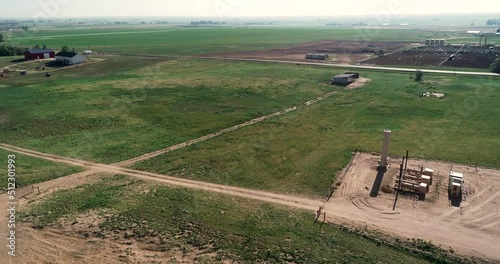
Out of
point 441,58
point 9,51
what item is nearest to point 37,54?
point 9,51

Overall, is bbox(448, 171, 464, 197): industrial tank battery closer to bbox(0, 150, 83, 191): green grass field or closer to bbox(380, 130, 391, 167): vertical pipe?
bbox(380, 130, 391, 167): vertical pipe

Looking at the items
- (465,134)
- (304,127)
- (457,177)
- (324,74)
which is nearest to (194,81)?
(324,74)

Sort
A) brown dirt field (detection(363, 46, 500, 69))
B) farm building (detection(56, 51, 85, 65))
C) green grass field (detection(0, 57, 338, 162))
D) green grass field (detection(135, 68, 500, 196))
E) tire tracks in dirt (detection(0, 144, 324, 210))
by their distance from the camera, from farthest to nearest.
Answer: farm building (detection(56, 51, 85, 65)) → brown dirt field (detection(363, 46, 500, 69)) → green grass field (detection(0, 57, 338, 162)) → green grass field (detection(135, 68, 500, 196)) → tire tracks in dirt (detection(0, 144, 324, 210))

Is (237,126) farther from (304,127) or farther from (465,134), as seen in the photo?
(465,134)

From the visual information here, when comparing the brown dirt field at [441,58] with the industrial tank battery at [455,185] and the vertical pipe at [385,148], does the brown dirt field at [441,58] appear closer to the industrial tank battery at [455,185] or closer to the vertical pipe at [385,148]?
the vertical pipe at [385,148]

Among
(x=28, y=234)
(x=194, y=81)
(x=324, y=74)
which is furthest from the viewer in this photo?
(x=324, y=74)

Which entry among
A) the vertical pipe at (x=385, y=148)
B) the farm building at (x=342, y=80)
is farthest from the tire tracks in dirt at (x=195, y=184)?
the farm building at (x=342, y=80)

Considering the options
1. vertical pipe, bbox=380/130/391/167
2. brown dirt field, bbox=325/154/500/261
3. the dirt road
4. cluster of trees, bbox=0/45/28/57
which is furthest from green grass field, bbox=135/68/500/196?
cluster of trees, bbox=0/45/28/57
